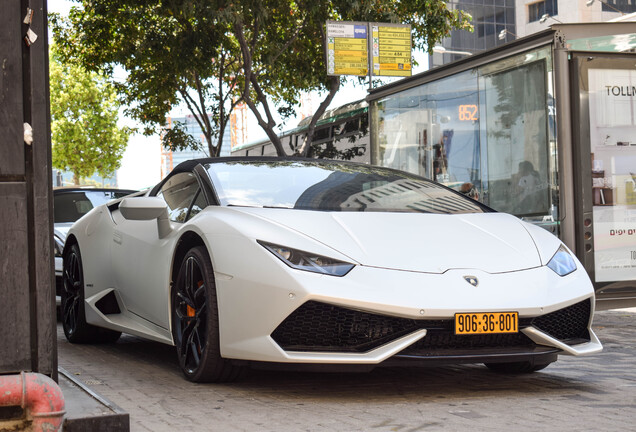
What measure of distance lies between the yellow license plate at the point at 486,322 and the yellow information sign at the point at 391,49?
452 inches

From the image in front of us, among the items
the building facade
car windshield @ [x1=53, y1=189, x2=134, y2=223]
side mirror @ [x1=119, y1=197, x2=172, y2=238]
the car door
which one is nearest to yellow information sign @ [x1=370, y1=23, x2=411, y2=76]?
car windshield @ [x1=53, y1=189, x2=134, y2=223]

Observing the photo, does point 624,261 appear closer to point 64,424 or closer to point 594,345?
point 594,345

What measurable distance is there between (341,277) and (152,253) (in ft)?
5.67

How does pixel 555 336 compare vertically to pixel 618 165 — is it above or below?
below

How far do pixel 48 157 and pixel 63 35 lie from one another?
21.7 meters

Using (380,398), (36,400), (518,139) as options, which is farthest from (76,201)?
(36,400)

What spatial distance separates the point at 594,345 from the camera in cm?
496

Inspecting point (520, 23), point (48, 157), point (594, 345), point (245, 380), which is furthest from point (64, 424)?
point (520, 23)

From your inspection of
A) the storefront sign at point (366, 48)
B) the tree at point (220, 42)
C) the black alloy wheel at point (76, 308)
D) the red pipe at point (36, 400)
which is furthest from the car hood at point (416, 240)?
the tree at point (220, 42)

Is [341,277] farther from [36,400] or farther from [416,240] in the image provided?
[36,400]

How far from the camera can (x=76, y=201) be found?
1045 cm

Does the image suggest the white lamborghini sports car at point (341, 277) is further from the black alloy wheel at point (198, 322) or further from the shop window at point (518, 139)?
the shop window at point (518, 139)

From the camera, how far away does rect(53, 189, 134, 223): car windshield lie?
33.6 feet

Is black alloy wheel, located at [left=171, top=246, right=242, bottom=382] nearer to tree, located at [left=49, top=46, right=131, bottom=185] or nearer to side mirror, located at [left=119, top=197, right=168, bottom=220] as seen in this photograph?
side mirror, located at [left=119, top=197, right=168, bottom=220]
